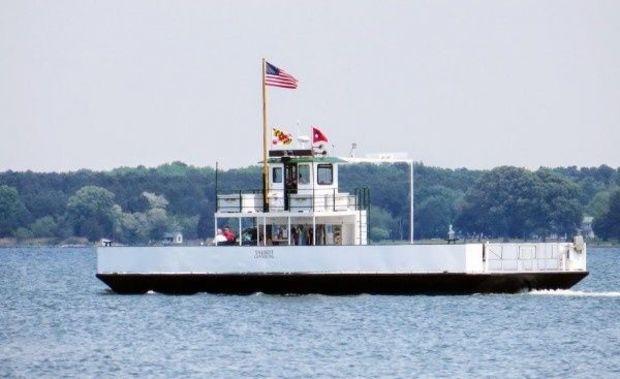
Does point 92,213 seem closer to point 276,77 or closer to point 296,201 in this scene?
point 276,77

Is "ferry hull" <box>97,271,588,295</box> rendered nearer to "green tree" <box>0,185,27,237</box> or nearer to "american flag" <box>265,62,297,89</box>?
"american flag" <box>265,62,297,89</box>

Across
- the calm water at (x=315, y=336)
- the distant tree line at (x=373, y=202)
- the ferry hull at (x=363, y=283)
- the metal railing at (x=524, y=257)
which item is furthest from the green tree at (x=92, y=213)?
the metal railing at (x=524, y=257)

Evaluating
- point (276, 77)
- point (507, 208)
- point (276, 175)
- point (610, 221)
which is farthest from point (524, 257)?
point (610, 221)

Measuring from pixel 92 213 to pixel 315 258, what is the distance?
10659cm

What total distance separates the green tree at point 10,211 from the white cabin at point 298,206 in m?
113

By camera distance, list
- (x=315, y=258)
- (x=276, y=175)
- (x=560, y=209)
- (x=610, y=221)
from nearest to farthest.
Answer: (x=315, y=258), (x=276, y=175), (x=560, y=209), (x=610, y=221)

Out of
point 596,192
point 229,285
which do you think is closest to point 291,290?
point 229,285

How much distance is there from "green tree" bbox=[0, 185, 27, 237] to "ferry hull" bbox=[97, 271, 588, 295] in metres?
113

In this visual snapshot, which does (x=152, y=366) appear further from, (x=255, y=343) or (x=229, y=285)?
(x=229, y=285)

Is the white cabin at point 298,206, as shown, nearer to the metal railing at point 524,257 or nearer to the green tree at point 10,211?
the metal railing at point 524,257

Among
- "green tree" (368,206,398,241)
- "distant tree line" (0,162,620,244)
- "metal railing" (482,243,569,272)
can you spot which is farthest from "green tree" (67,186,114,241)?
"metal railing" (482,243,569,272)

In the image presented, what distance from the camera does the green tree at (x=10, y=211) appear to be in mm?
169125

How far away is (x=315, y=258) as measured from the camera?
183 ft

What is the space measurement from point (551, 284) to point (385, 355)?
13.5 meters
